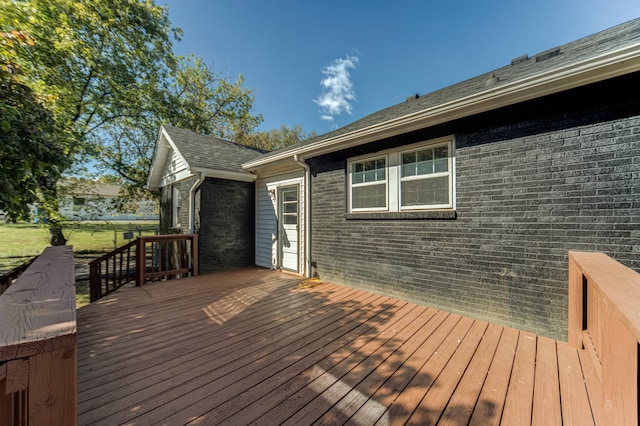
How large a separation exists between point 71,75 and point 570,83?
13986 millimetres

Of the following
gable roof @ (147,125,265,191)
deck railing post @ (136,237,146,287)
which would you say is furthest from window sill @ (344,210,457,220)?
deck railing post @ (136,237,146,287)

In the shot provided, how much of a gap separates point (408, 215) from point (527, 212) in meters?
1.54

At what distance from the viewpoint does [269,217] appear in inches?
274

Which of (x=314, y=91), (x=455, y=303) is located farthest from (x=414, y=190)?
(x=314, y=91)

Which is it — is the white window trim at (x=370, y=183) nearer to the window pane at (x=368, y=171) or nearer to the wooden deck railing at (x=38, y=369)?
the window pane at (x=368, y=171)

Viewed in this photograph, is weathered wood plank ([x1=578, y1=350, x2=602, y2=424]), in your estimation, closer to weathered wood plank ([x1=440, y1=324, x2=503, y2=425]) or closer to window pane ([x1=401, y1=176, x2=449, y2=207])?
weathered wood plank ([x1=440, y1=324, x2=503, y2=425])

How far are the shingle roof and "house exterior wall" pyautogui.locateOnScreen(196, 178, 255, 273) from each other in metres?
0.44

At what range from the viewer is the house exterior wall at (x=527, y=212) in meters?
2.63

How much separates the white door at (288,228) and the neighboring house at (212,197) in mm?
1222

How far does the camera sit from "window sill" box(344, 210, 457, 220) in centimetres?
372

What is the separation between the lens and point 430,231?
3.92 metres

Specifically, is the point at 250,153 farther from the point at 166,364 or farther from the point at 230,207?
the point at 166,364

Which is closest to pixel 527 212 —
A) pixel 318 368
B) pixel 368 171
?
pixel 368 171

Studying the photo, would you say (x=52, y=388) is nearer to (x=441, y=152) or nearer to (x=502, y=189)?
(x=502, y=189)
